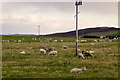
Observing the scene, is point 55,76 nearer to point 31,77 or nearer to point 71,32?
point 31,77

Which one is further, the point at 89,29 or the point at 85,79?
the point at 89,29

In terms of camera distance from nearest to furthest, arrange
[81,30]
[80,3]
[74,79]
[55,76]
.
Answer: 1. [74,79]
2. [55,76]
3. [80,3]
4. [81,30]

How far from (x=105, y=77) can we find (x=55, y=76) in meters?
3.29

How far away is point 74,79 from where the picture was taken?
1203 centimetres

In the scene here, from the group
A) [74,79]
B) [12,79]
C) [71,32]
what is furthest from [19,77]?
[71,32]

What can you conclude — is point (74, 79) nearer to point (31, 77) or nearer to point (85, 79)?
point (85, 79)

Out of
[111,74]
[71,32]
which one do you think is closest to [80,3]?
[111,74]

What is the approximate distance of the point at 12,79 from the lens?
12305mm

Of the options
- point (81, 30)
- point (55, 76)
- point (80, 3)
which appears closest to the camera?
point (55, 76)

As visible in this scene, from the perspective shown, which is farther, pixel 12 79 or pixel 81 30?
pixel 81 30

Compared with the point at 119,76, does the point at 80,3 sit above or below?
above

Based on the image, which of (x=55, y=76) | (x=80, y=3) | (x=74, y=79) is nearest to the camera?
(x=74, y=79)

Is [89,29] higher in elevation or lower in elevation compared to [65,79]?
higher

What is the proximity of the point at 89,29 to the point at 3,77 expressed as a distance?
179 m
